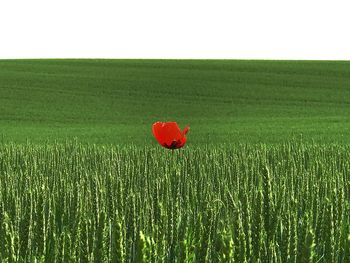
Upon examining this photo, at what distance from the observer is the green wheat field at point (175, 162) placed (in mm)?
2693

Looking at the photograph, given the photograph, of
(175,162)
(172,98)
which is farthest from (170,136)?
(172,98)

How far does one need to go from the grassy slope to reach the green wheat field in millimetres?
102

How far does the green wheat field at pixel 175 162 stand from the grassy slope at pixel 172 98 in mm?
102

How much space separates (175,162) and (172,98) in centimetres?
2544

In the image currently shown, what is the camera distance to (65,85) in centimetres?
3597

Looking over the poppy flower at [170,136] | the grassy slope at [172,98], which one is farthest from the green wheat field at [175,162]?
the poppy flower at [170,136]

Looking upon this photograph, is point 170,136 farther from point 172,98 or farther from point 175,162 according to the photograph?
point 172,98

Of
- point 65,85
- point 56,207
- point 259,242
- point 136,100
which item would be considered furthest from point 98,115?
point 259,242

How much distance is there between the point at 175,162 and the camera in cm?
714

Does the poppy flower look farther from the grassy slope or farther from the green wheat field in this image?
the grassy slope

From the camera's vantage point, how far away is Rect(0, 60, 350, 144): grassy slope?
822 inches

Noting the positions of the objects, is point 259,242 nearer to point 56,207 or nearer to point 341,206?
point 341,206

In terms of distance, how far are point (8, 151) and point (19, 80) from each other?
2871cm

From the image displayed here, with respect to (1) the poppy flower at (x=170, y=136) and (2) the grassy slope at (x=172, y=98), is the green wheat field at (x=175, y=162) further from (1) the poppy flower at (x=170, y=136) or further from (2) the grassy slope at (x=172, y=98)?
(1) the poppy flower at (x=170, y=136)
